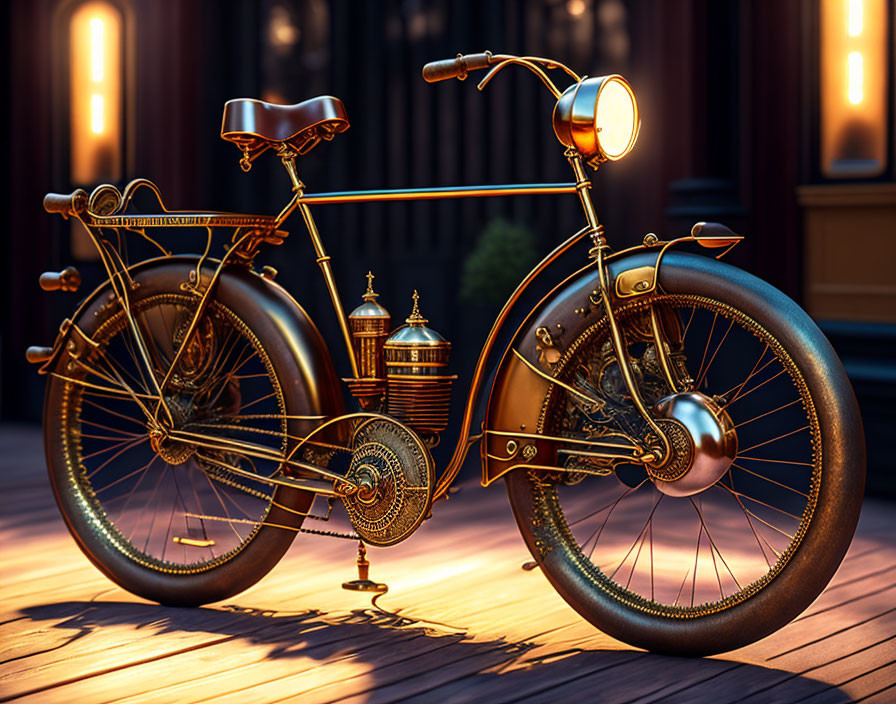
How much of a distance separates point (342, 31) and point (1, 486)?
262cm

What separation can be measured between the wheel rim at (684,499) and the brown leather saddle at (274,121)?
0.77 meters

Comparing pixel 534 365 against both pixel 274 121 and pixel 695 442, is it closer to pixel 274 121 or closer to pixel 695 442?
pixel 695 442

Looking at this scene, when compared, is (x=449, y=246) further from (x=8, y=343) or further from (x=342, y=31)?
(x=8, y=343)

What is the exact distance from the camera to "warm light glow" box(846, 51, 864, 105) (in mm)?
4371

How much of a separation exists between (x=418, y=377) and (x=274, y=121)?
0.66m

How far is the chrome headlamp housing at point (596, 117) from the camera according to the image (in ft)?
7.89

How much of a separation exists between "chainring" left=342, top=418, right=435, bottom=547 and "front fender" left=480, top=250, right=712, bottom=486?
0.14 m

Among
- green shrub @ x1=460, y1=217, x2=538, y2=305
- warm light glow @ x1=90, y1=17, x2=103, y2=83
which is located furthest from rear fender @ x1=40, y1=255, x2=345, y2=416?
warm light glow @ x1=90, y1=17, x2=103, y2=83

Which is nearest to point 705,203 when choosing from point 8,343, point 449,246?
point 449,246

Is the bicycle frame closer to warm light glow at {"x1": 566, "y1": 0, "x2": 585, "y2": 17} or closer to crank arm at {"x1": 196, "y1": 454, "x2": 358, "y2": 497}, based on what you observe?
crank arm at {"x1": 196, "y1": 454, "x2": 358, "y2": 497}

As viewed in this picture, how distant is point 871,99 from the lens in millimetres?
4375

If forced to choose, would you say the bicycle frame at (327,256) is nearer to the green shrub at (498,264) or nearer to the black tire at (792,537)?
the black tire at (792,537)

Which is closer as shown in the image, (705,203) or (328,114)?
(328,114)

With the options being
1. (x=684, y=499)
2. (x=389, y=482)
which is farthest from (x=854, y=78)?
(x=389, y=482)
